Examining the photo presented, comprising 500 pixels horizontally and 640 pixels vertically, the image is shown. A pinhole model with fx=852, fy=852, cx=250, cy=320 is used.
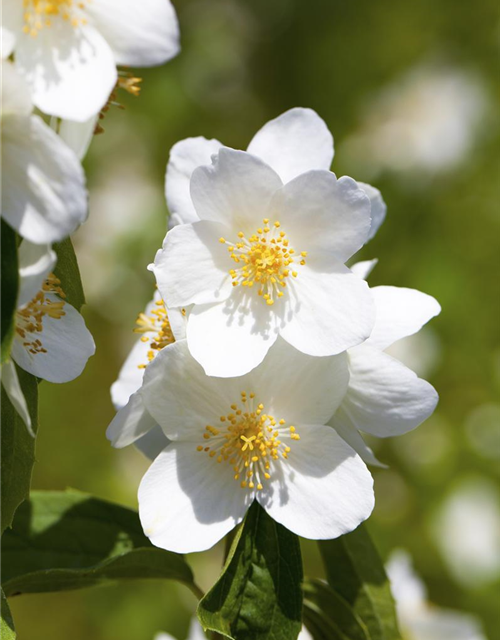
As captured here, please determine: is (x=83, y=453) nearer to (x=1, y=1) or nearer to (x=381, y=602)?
(x=381, y=602)

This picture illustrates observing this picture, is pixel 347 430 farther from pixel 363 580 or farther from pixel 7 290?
pixel 7 290

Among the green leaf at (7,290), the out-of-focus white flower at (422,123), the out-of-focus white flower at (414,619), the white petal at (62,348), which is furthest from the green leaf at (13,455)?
the out-of-focus white flower at (422,123)

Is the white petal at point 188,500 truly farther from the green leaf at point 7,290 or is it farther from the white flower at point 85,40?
the white flower at point 85,40

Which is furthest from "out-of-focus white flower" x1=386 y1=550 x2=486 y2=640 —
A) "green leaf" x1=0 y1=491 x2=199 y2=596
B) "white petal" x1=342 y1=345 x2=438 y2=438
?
"white petal" x1=342 y1=345 x2=438 y2=438

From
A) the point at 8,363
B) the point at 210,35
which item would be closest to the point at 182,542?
the point at 8,363

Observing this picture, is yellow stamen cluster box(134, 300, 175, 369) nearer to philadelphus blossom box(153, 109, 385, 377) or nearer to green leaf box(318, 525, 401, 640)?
philadelphus blossom box(153, 109, 385, 377)

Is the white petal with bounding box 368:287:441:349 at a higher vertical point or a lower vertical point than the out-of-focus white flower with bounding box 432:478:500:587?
higher
